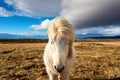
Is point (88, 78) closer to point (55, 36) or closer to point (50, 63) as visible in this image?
point (50, 63)

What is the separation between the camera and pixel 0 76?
8047 millimetres

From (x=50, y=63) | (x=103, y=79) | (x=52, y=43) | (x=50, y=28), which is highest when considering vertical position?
(x=50, y=28)

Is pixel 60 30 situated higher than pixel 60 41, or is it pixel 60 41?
pixel 60 30

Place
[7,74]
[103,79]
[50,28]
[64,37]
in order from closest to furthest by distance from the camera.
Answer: [64,37] → [50,28] → [103,79] → [7,74]

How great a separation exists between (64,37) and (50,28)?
1.69 ft

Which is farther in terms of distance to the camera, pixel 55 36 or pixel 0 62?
pixel 0 62

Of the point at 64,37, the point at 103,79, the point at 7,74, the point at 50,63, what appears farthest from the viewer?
the point at 7,74

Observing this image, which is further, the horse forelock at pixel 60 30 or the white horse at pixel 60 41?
the horse forelock at pixel 60 30

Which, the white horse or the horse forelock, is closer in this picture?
the white horse

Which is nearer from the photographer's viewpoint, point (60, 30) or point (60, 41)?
point (60, 41)

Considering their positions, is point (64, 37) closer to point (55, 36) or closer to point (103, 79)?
point (55, 36)

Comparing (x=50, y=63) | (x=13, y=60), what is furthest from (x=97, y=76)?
(x=13, y=60)

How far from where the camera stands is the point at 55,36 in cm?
453

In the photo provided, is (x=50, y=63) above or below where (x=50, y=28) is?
below
